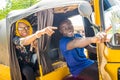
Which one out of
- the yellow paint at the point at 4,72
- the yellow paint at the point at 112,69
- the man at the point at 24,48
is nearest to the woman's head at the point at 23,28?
the man at the point at 24,48

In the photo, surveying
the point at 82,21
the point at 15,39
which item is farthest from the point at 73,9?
the point at 15,39

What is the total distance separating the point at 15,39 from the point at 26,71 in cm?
55

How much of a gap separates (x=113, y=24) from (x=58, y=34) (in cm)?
137

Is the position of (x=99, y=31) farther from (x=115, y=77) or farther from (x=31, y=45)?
(x=31, y=45)

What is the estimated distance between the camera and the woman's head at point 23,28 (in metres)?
4.56

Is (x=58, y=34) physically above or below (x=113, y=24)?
below

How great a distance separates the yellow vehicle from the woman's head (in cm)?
7

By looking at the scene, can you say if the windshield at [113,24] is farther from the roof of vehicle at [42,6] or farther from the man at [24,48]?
the man at [24,48]

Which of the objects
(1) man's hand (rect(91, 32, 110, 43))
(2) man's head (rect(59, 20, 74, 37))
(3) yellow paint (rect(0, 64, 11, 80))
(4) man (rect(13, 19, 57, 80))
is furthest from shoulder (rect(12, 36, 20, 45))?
(1) man's hand (rect(91, 32, 110, 43))

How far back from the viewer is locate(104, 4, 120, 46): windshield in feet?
12.2

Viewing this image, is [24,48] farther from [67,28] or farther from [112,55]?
[112,55]

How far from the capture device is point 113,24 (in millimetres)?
3803

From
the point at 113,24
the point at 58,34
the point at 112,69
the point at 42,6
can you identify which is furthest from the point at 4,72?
the point at 113,24

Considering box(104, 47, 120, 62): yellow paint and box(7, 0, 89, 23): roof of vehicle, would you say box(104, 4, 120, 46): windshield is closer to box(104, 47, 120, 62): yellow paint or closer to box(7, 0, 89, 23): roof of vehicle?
box(104, 47, 120, 62): yellow paint
